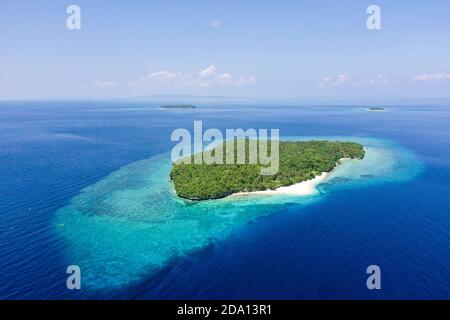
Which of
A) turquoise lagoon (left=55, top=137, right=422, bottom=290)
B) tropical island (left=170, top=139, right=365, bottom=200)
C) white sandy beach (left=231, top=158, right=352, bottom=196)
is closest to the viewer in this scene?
turquoise lagoon (left=55, top=137, right=422, bottom=290)

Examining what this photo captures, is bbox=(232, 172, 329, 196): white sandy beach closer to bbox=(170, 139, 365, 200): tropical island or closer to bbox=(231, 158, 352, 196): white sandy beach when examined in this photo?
bbox=(231, 158, 352, 196): white sandy beach

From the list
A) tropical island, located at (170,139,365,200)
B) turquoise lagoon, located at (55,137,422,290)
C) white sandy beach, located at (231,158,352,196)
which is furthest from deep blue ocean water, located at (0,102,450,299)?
tropical island, located at (170,139,365,200)

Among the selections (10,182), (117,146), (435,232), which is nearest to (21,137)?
(117,146)

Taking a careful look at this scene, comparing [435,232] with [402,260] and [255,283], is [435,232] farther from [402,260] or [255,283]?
[255,283]

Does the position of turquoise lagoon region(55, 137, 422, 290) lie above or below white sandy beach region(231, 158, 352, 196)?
below

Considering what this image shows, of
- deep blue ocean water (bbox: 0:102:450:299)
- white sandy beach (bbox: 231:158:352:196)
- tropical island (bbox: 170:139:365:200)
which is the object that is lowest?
deep blue ocean water (bbox: 0:102:450:299)

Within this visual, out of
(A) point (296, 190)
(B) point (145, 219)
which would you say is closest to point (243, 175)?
(A) point (296, 190)

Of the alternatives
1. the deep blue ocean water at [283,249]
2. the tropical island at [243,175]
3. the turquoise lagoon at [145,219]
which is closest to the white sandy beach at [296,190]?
the tropical island at [243,175]

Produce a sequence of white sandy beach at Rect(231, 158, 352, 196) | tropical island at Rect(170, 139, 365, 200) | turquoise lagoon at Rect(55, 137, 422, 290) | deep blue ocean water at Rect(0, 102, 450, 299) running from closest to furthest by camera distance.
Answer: deep blue ocean water at Rect(0, 102, 450, 299) → turquoise lagoon at Rect(55, 137, 422, 290) → tropical island at Rect(170, 139, 365, 200) → white sandy beach at Rect(231, 158, 352, 196)

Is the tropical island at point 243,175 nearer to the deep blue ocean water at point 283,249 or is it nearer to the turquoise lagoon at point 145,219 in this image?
the turquoise lagoon at point 145,219
